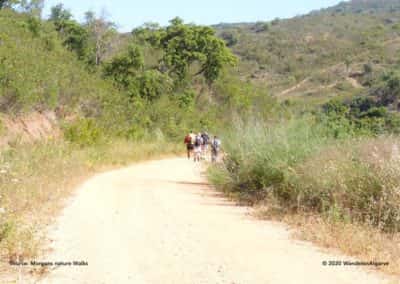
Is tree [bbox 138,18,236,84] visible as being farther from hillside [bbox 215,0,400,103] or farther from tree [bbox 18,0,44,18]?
hillside [bbox 215,0,400,103]

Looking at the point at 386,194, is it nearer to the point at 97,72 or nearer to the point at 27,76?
the point at 27,76

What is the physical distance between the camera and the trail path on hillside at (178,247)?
8.11 metres

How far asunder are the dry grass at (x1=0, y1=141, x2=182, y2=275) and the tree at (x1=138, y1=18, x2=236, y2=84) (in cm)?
3274

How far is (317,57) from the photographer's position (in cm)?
11350

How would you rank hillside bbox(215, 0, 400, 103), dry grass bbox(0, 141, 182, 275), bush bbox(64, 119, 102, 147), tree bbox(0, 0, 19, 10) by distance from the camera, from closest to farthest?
dry grass bbox(0, 141, 182, 275), bush bbox(64, 119, 102, 147), tree bbox(0, 0, 19, 10), hillside bbox(215, 0, 400, 103)

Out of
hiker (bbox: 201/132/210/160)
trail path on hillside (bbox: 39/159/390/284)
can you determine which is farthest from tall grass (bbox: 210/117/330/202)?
hiker (bbox: 201/132/210/160)

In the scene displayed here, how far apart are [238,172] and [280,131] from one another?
2.13 m

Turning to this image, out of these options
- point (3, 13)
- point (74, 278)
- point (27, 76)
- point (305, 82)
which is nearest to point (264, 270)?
point (74, 278)

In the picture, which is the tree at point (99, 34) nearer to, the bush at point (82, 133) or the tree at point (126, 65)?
the tree at point (126, 65)

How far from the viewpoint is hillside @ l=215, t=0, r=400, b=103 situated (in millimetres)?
97125

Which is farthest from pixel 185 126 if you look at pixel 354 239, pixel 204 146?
pixel 354 239

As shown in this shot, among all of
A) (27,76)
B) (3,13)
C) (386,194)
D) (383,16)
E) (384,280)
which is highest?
(383,16)

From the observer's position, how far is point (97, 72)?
49.5 meters

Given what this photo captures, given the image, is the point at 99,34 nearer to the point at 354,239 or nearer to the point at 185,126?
the point at 185,126
